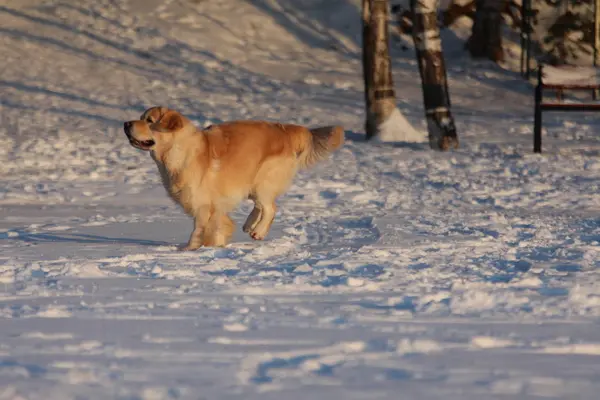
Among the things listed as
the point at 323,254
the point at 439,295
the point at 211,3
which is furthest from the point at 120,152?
the point at 211,3

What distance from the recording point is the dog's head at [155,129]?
646 cm

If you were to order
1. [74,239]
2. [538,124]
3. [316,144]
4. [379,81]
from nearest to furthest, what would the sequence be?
[74,239] < [316,144] < [538,124] < [379,81]

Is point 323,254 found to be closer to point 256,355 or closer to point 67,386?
point 256,355

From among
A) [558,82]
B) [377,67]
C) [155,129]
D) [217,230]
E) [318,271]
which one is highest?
[377,67]

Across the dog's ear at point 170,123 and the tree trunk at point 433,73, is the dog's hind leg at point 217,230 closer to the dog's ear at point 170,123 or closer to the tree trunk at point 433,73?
the dog's ear at point 170,123

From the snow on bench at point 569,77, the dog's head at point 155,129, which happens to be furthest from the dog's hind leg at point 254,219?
the snow on bench at point 569,77

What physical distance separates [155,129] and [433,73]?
20.3 feet

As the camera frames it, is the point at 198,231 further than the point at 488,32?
No

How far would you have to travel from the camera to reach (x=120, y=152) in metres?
12.3

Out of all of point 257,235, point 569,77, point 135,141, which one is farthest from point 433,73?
point 135,141

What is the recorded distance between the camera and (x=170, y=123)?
21.4 ft

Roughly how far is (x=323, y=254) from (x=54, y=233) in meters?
2.08

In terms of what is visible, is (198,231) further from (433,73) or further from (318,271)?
(433,73)

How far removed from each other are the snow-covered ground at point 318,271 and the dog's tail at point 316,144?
1.67 feet
